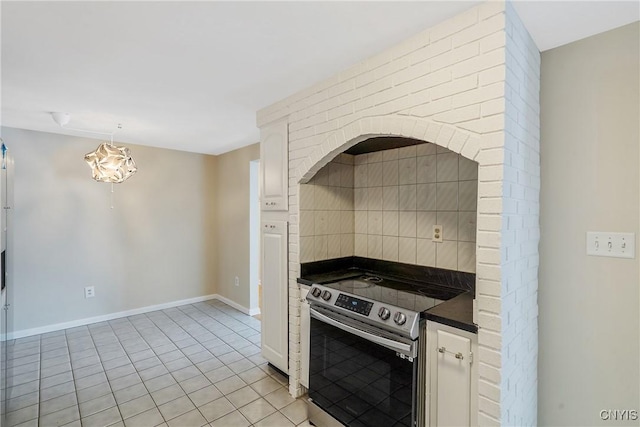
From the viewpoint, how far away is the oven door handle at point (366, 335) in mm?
1515

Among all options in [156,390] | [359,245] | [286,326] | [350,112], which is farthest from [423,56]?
[156,390]

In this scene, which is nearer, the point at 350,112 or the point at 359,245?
the point at 350,112

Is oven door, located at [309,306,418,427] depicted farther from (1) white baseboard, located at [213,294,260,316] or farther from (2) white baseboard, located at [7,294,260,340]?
(2) white baseboard, located at [7,294,260,340]

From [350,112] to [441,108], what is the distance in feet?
1.94

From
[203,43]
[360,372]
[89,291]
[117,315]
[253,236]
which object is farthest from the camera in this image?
[253,236]

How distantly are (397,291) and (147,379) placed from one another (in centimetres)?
217

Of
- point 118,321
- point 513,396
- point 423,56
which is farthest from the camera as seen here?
point 118,321

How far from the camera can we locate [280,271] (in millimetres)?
2434

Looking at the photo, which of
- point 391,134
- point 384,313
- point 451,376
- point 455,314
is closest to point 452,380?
point 451,376

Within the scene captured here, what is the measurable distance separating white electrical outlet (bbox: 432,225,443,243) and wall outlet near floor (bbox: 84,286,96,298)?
3972mm

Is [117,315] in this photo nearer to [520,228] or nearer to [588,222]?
[520,228]

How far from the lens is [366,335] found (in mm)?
1689

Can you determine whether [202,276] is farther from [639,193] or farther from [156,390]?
[639,193]

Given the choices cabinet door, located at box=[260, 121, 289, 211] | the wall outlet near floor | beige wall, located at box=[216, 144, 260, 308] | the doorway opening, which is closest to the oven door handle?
cabinet door, located at box=[260, 121, 289, 211]
